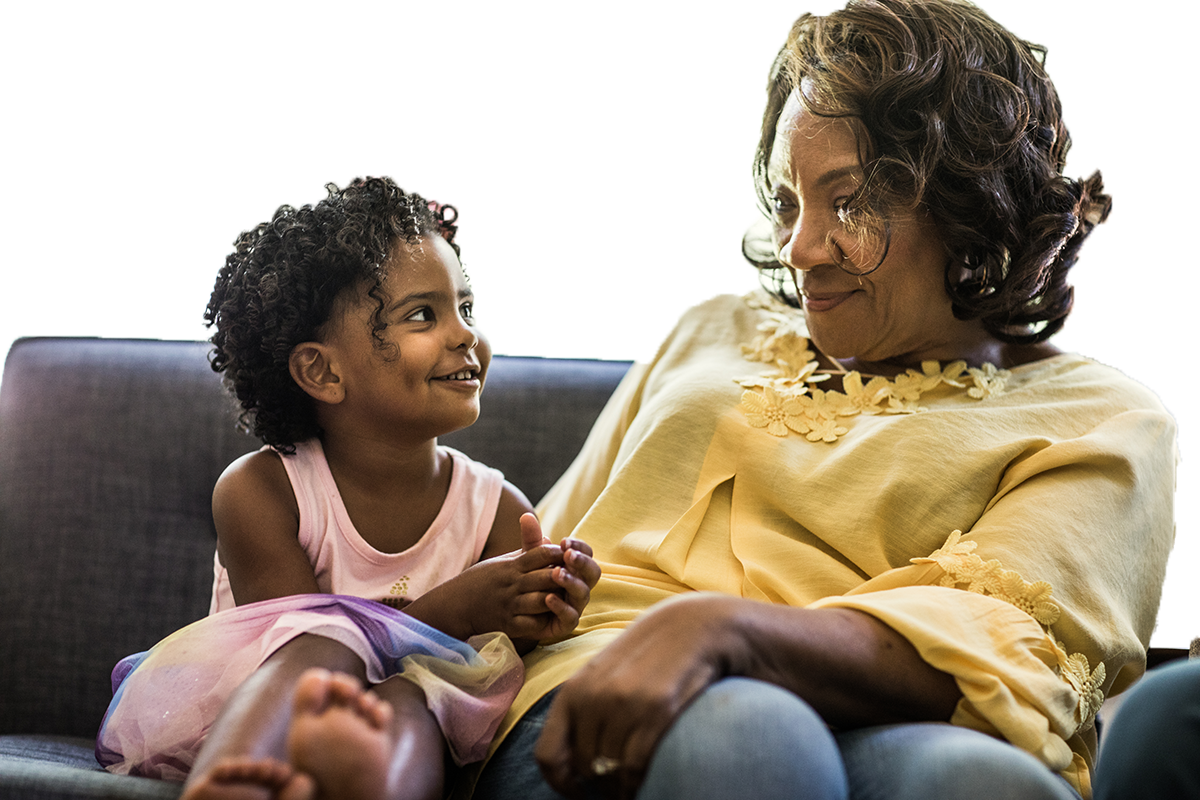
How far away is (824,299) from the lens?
1.31 metres

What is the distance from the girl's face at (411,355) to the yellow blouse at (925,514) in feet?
0.83

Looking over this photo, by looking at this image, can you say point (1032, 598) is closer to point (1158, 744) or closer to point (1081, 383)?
point (1158, 744)

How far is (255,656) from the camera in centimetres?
105

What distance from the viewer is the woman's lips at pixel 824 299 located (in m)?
1.30

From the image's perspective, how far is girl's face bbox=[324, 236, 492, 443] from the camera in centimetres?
128

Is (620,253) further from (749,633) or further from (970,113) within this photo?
(749,633)

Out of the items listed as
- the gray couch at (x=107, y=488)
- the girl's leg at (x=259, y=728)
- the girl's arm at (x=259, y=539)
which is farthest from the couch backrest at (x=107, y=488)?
the girl's leg at (x=259, y=728)

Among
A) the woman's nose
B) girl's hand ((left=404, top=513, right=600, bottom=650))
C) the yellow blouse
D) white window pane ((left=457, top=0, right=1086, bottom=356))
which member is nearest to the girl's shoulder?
girl's hand ((left=404, top=513, right=600, bottom=650))

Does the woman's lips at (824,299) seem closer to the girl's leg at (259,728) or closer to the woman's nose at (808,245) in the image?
the woman's nose at (808,245)

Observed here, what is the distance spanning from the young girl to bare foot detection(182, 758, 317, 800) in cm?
20

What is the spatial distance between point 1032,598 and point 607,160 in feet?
4.85

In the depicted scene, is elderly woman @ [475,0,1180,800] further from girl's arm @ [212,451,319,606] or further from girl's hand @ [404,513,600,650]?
girl's arm @ [212,451,319,606]

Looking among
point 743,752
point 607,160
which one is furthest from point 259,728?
point 607,160

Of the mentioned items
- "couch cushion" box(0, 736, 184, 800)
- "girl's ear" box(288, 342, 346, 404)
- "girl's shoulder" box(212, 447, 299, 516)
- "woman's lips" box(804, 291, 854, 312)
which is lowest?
"couch cushion" box(0, 736, 184, 800)
